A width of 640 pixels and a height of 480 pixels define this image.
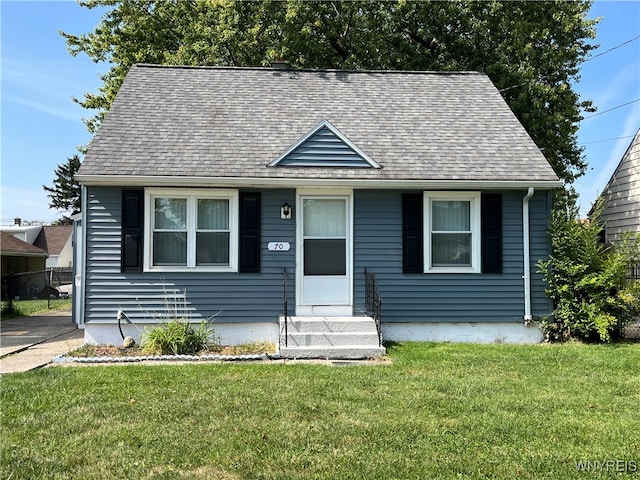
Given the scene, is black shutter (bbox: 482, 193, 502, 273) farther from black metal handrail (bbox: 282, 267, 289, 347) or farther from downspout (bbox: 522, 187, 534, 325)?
black metal handrail (bbox: 282, 267, 289, 347)

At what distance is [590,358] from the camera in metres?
6.99

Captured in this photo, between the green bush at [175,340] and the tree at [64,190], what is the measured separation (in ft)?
180

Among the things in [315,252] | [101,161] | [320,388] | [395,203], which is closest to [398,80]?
[395,203]

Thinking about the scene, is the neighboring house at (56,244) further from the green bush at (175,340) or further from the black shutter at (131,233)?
the green bush at (175,340)

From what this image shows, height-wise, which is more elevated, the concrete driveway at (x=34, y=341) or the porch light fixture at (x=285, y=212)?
the porch light fixture at (x=285, y=212)

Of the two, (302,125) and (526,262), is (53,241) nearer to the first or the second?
(302,125)

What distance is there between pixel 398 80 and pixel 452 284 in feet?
16.8

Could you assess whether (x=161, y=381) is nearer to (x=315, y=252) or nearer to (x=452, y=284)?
(x=315, y=252)

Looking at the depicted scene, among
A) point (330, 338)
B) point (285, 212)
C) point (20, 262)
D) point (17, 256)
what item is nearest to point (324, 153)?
point (285, 212)

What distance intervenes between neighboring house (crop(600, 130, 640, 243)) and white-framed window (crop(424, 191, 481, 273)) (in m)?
6.16

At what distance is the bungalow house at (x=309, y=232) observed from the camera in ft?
26.1

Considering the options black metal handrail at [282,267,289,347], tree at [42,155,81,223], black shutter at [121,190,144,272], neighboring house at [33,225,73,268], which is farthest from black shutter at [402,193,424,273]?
tree at [42,155,81,223]

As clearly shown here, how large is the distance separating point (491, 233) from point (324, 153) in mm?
3210

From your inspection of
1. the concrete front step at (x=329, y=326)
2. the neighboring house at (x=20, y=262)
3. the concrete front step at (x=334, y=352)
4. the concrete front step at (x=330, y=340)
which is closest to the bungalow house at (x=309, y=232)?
the concrete front step at (x=329, y=326)
